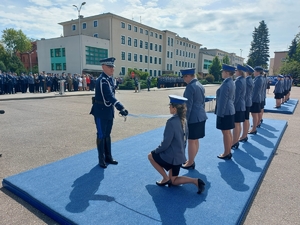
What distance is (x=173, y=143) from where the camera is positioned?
3102 mm

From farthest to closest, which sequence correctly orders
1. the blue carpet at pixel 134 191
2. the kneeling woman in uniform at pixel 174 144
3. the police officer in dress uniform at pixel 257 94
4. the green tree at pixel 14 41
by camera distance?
1. the green tree at pixel 14 41
2. the police officer in dress uniform at pixel 257 94
3. the kneeling woman in uniform at pixel 174 144
4. the blue carpet at pixel 134 191

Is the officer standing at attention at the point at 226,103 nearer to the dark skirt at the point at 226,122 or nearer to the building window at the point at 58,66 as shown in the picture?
the dark skirt at the point at 226,122

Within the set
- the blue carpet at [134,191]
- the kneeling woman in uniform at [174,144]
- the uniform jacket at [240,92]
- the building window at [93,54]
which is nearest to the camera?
the blue carpet at [134,191]

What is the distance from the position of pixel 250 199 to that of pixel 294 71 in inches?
2238

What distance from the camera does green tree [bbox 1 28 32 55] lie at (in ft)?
227

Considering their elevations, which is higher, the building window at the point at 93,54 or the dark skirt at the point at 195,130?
the building window at the point at 93,54

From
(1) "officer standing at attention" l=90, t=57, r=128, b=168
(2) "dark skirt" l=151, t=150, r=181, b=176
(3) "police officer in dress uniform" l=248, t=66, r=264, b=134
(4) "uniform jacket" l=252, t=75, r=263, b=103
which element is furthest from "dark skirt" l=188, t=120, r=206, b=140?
(4) "uniform jacket" l=252, t=75, r=263, b=103

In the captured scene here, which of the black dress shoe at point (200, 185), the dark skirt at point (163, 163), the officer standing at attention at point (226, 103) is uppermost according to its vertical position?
the officer standing at attention at point (226, 103)

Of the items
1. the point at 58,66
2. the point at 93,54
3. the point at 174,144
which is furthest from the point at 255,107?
the point at 58,66

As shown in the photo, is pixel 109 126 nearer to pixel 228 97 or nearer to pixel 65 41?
pixel 228 97

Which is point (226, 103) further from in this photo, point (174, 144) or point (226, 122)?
point (174, 144)

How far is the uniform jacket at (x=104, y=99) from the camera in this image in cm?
399

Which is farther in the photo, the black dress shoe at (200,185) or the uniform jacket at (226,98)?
the uniform jacket at (226,98)

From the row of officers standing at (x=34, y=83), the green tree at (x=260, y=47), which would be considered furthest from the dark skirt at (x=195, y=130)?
the green tree at (x=260, y=47)
